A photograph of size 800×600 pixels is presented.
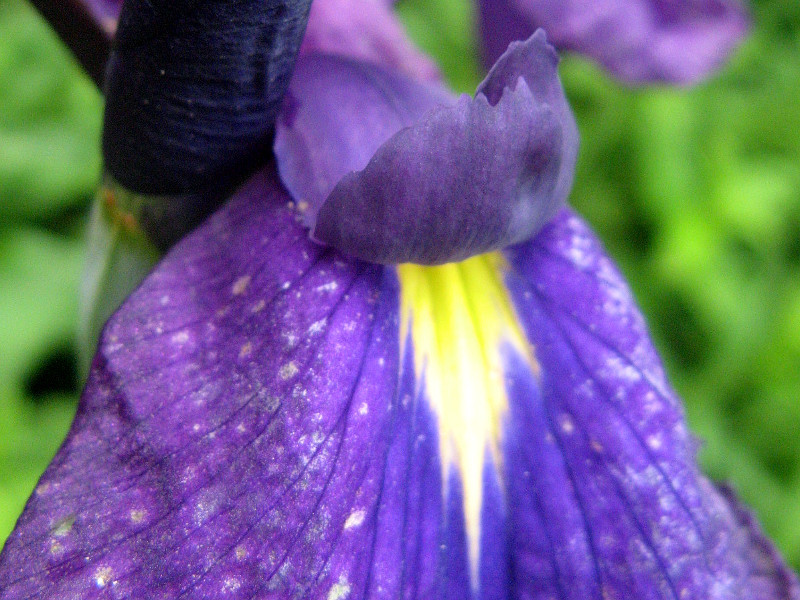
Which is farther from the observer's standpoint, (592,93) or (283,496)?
(592,93)

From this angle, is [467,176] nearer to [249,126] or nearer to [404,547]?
[249,126]

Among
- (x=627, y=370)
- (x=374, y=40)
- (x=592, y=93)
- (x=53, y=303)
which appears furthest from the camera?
(x=592, y=93)

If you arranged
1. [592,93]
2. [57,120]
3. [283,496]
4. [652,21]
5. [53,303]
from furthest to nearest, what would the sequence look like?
1. [592,93]
2. [57,120]
3. [53,303]
4. [652,21]
5. [283,496]

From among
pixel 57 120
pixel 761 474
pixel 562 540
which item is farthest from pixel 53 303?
pixel 761 474

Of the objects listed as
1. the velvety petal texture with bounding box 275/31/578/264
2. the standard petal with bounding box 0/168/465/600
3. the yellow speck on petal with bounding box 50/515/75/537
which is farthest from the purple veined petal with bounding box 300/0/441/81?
the yellow speck on petal with bounding box 50/515/75/537

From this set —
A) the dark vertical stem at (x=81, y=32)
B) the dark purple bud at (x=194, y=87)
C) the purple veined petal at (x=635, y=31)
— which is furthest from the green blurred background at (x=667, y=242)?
the dark purple bud at (x=194, y=87)

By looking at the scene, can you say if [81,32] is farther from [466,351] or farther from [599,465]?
[599,465]

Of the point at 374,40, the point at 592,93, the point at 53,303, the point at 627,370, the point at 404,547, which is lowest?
the point at 53,303
